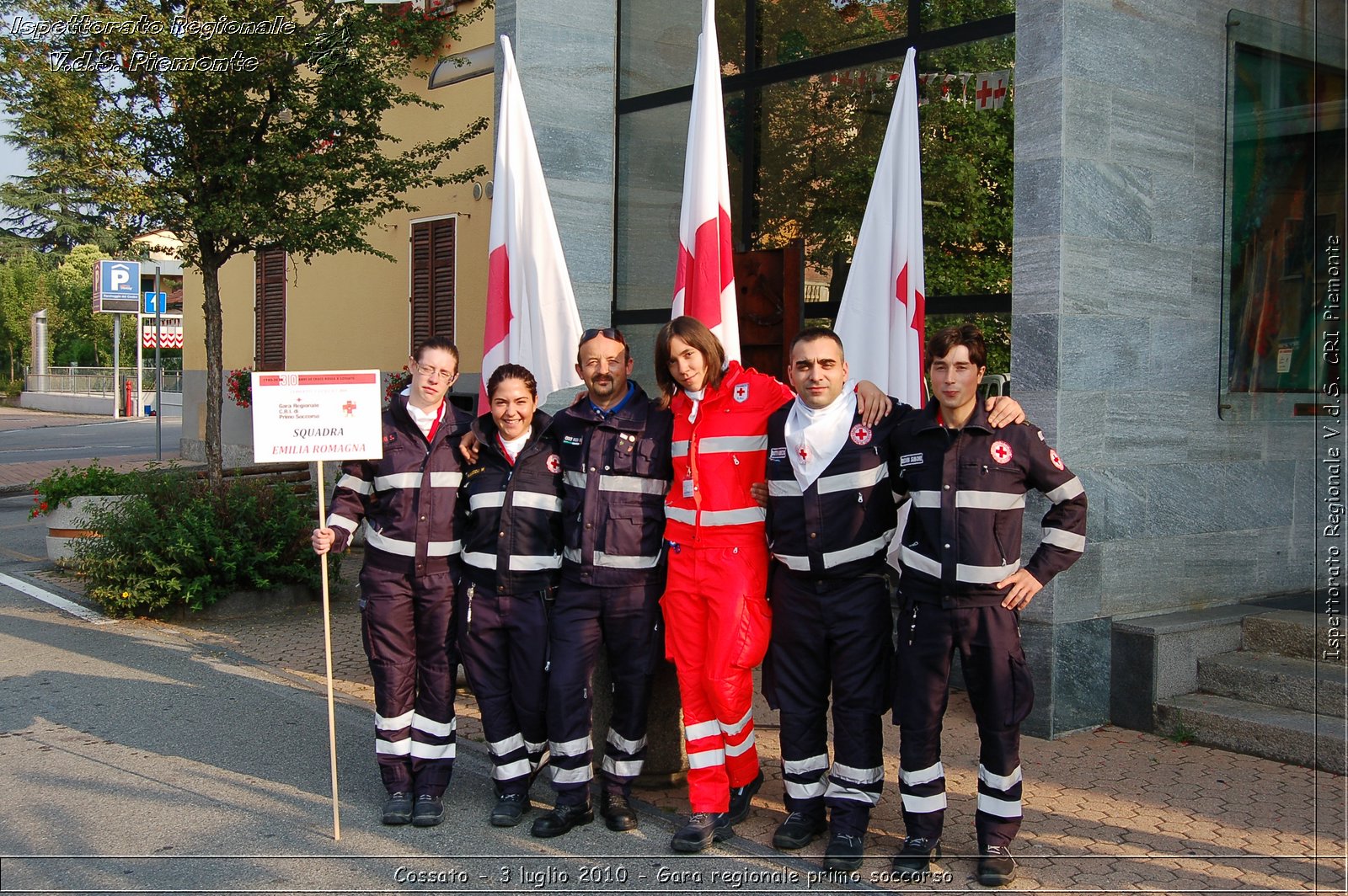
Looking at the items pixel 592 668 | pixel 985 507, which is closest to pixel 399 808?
pixel 592 668

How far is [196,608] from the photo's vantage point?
912 cm

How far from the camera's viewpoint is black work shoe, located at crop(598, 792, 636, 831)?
4969mm

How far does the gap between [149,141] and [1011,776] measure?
29.7 feet

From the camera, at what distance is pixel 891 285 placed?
646cm

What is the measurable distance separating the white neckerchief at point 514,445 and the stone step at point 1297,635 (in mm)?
4194

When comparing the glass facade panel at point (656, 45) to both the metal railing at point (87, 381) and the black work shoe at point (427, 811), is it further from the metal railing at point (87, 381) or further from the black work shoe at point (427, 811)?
the metal railing at point (87, 381)

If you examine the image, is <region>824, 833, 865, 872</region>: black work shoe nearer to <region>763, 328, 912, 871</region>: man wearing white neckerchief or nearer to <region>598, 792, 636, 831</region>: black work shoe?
<region>763, 328, 912, 871</region>: man wearing white neckerchief

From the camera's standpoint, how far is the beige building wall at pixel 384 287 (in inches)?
557

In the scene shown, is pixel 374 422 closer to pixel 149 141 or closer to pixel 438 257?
pixel 149 141

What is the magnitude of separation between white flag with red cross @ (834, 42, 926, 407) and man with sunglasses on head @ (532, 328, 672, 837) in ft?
5.93

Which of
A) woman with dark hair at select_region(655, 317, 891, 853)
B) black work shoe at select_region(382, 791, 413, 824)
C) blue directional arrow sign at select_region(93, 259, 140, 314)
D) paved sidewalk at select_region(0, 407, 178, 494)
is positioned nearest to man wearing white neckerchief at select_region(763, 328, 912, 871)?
woman with dark hair at select_region(655, 317, 891, 853)

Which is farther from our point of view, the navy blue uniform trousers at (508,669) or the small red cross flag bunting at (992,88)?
the small red cross flag bunting at (992,88)

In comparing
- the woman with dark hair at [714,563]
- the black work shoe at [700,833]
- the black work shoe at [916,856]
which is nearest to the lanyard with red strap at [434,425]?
the woman with dark hair at [714,563]

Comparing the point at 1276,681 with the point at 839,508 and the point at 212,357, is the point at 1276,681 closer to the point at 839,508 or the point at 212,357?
the point at 839,508
